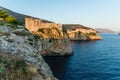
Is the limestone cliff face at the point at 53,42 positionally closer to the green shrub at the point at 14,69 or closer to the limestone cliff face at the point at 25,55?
the limestone cliff face at the point at 25,55

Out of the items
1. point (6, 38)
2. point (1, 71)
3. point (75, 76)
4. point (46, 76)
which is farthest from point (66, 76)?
point (1, 71)

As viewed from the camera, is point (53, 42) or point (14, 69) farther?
point (53, 42)

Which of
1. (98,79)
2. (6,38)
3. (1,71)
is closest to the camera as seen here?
(1,71)

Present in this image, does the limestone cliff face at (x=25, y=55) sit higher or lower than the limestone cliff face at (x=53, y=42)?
higher

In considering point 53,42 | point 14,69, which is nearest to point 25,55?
point 14,69

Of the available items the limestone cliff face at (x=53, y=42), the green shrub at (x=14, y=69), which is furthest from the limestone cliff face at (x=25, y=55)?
→ the limestone cliff face at (x=53, y=42)

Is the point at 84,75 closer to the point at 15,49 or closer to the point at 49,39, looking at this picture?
the point at 15,49

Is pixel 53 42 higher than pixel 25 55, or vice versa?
pixel 25 55

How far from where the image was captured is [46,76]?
65.6 ft

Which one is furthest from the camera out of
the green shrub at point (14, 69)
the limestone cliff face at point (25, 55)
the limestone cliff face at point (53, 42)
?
the limestone cliff face at point (53, 42)

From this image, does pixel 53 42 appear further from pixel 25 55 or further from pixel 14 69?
pixel 14 69

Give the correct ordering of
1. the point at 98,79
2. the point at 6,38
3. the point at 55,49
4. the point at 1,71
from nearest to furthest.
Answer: the point at 1,71
the point at 6,38
the point at 98,79
the point at 55,49

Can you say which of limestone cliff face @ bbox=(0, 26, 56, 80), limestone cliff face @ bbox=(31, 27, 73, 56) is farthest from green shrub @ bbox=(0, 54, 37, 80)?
limestone cliff face @ bbox=(31, 27, 73, 56)

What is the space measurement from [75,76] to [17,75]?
132ft
